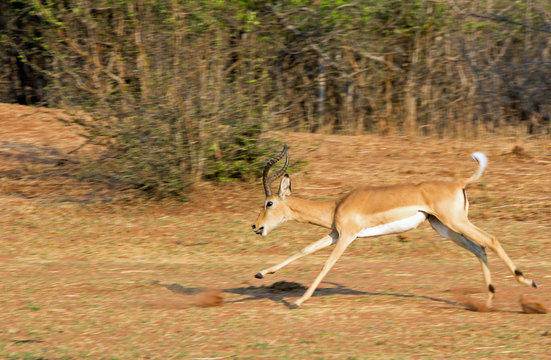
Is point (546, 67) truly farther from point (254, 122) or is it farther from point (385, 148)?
point (254, 122)

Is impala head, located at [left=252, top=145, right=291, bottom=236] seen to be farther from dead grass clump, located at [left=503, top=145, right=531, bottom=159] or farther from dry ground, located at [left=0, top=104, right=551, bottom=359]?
dead grass clump, located at [left=503, top=145, right=531, bottom=159]

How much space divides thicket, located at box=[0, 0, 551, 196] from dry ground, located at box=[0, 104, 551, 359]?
88 centimetres

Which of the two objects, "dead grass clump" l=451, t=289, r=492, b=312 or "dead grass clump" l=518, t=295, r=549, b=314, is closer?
"dead grass clump" l=518, t=295, r=549, b=314

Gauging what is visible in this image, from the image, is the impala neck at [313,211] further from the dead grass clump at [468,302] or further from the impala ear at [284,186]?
the dead grass clump at [468,302]

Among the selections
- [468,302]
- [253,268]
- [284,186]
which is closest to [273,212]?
[284,186]

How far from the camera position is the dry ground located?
6.11 meters

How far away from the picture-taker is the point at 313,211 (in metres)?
7.57

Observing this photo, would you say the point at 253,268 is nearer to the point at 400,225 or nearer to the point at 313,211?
the point at 313,211

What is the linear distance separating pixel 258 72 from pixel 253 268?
280 inches

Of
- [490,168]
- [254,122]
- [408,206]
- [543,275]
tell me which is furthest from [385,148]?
[408,206]

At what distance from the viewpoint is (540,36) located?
16.6 metres

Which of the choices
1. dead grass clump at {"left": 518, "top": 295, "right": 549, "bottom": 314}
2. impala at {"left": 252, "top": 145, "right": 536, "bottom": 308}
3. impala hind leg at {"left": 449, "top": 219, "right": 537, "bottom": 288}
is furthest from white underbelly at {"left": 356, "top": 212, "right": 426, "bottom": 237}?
dead grass clump at {"left": 518, "top": 295, "right": 549, "bottom": 314}

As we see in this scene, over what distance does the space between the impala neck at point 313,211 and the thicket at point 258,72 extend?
165 inches

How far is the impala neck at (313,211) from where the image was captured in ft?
24.6
